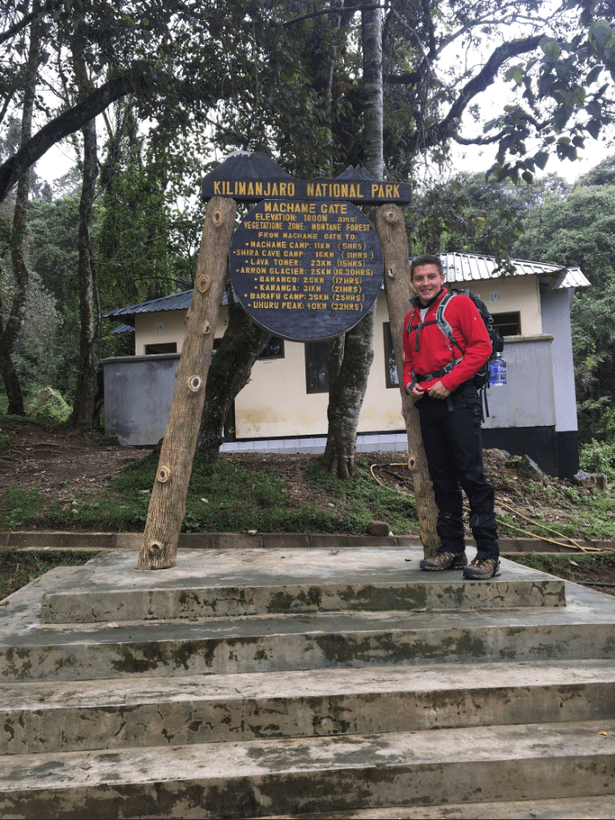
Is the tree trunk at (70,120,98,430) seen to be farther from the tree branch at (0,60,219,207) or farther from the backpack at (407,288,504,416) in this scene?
the backpack at (407,288,504,416)

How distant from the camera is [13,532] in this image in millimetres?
7020

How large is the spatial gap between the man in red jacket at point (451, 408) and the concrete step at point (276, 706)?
1.11m

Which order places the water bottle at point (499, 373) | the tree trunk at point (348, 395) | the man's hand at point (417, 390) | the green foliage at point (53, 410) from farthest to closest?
the green foliage at point (53, 410)
the water bottle at point (499, 373)
the tree trunk at point (348, 395)
the man's hand at point (417, 390)

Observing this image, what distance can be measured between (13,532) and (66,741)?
4.63 m

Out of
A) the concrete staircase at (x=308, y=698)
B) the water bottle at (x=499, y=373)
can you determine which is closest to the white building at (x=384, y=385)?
the water bottle at (x=499, y=373)

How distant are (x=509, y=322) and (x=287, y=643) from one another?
1162 cm

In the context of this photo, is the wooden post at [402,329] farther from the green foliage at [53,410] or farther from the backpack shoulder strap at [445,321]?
the green foliage at [53,410]

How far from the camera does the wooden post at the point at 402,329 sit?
4.83 meters

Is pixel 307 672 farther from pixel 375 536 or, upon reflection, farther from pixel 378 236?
pixel 375 536

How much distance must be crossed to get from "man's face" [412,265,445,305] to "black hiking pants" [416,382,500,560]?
2.31ft

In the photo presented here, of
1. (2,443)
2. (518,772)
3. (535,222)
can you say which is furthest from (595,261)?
(518,772)

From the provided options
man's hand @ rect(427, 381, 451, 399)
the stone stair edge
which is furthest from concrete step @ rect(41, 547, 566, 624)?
the stone stair edge

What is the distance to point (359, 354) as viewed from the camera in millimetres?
8406

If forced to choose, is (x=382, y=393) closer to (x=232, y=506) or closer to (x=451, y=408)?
(x=232, y=506)
